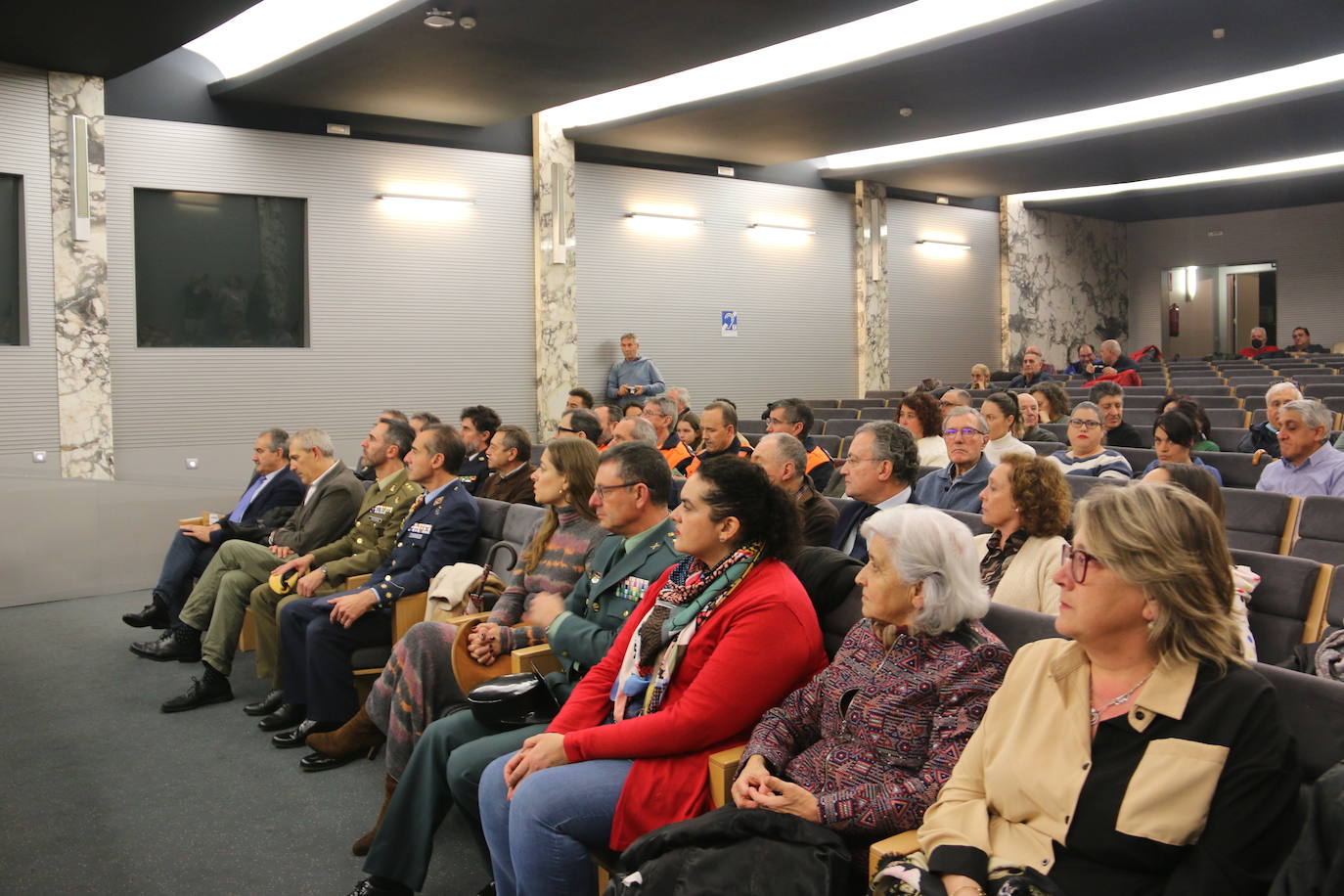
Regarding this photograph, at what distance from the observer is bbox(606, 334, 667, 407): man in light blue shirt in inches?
407

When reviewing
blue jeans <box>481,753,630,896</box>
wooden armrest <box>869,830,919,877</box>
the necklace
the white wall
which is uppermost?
the white wall

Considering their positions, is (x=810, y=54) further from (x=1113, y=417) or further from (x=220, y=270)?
(x=220, y=270)

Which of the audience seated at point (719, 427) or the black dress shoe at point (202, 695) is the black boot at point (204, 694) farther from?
the audience seated at point (719, 427)

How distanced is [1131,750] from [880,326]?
11.9 m

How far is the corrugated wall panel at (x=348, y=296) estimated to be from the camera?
7.90 meters

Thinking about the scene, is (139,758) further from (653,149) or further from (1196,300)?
(1196,300)

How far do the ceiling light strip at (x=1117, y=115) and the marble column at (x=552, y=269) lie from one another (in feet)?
11.7

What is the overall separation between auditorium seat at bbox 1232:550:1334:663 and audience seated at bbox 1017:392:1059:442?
350cm

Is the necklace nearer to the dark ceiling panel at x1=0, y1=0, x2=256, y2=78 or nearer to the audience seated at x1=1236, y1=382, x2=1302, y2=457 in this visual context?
the audience seated at x1=1236, y1=382, x2=1302, y2=457

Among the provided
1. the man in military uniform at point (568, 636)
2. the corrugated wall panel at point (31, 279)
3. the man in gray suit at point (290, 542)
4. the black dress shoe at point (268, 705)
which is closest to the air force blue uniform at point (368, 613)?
the black dress shoe at point (268, 705)

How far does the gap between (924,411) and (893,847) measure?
4.03 m

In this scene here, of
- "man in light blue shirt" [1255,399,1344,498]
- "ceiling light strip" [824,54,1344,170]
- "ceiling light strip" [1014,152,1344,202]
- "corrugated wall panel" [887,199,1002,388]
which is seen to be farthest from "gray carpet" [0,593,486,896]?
"ceiling light strip" [1014,152,1344,202]

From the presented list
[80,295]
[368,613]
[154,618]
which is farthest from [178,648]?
[80,295]

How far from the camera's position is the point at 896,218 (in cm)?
1345
